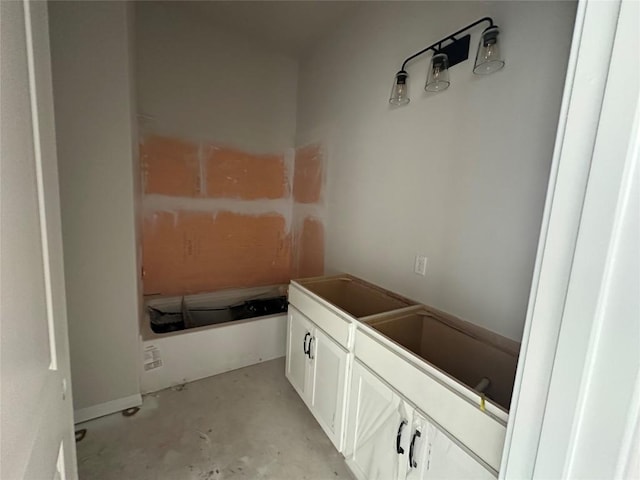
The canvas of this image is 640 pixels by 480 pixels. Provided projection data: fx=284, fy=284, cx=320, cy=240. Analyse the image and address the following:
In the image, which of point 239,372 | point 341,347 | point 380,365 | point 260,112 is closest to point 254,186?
point 260,112

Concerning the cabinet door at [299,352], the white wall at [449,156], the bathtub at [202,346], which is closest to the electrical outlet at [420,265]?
the white wall at [449,156]

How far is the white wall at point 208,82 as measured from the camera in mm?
2340

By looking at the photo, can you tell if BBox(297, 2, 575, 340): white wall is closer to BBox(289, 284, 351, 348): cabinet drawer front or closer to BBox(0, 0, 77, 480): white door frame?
BBox(289, 284, 351, 348): cabinet drawer front

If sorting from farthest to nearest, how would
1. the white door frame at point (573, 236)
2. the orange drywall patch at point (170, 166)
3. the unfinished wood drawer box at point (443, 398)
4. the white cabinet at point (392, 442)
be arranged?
the orange drywall patch at point (170, 166) < the white cabinet at point (392, 442) < the unfinished wood drawer box at point (443, 398) < the white door frame at point (573, 236)

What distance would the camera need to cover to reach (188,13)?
7.85ft

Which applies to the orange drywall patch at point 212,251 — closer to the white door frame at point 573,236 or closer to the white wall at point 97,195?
the white wall at point 97,195

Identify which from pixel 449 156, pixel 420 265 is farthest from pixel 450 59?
pixel 420 265

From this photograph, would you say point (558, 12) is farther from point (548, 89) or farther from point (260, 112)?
point (260, 112)

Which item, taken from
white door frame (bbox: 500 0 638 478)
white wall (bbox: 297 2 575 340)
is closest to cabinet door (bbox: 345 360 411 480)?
white wall (bbox: 297 2 575 340)

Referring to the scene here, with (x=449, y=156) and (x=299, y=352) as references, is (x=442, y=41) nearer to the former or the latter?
(x=449, y=156)

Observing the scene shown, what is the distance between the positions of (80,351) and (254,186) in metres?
1.89

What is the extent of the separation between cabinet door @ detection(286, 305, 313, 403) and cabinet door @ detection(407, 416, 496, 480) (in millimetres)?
835

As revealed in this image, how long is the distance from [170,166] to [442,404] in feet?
8.67

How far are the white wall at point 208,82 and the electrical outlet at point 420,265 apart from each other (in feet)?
6.54
